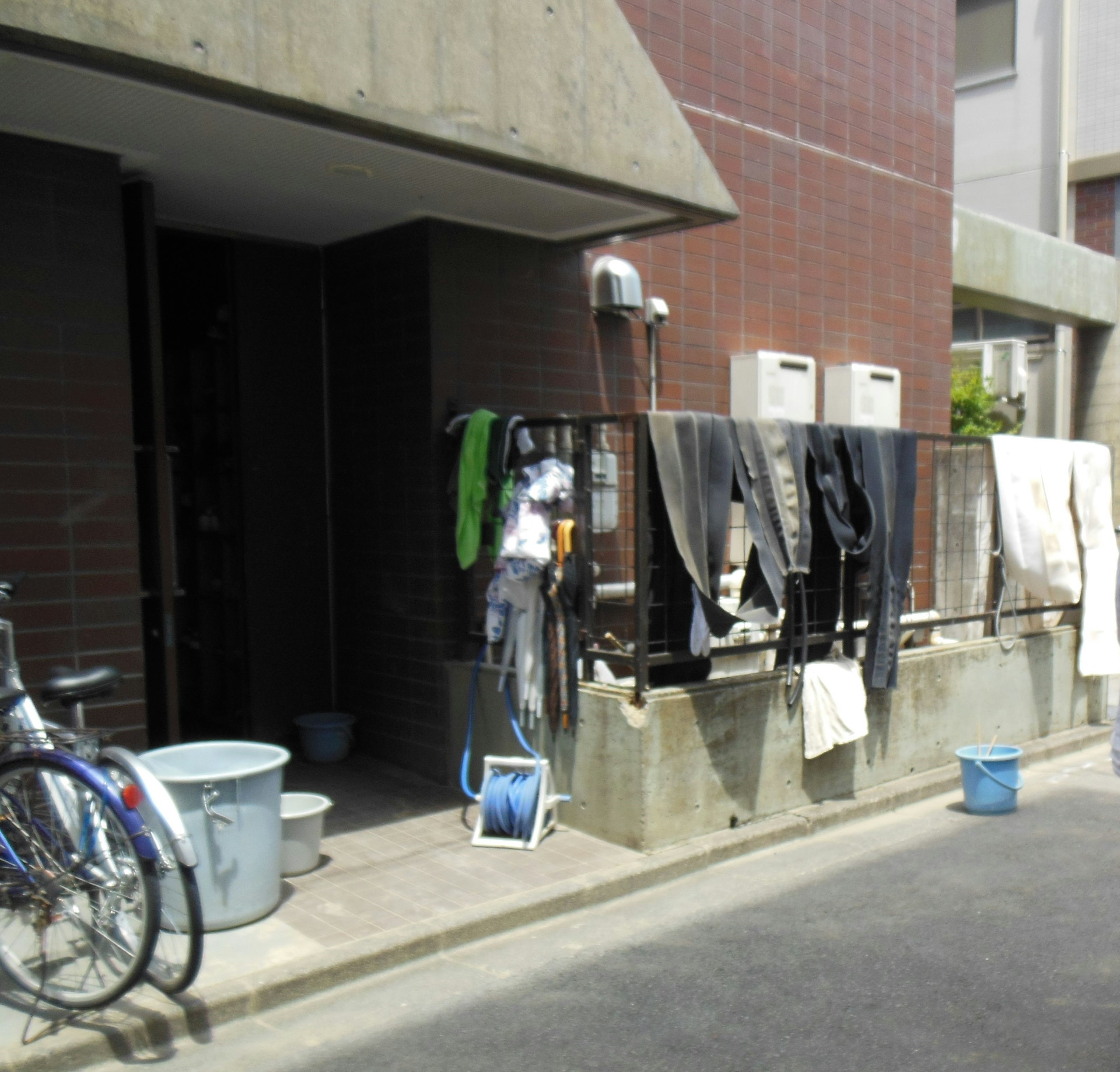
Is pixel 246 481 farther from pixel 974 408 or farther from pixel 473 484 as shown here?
pixel 974 408

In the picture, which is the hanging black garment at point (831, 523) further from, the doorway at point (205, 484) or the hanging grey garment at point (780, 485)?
the doorway at point (205, 484)

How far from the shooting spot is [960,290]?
11523 mm

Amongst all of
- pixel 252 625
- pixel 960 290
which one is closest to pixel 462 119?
pixel 252 625

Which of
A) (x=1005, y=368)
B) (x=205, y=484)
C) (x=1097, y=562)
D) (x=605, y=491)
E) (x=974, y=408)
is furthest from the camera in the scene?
(x=974, y=408)

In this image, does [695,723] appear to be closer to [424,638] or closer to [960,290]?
[424,638]

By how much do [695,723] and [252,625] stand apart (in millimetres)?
3114

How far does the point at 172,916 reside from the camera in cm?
402

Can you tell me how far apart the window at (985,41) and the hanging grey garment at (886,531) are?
14.4 m

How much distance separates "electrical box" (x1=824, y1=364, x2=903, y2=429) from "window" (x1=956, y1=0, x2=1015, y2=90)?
38.9ft

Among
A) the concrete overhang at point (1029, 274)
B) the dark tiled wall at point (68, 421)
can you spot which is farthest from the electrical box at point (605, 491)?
the concrete overhang at point (1029, 274)

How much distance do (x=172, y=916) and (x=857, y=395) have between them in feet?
23.1

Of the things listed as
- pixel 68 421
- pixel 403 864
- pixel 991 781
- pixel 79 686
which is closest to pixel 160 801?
pixel 79 686

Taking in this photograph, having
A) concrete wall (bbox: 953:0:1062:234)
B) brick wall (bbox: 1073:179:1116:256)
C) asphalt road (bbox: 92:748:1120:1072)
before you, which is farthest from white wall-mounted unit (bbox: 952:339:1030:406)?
asphalt road (bbox: 92:748:1120:1072)

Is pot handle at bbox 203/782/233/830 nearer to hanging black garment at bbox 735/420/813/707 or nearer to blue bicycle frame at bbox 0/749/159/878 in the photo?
blue bicycle frame at bbox 0/749/159/878
